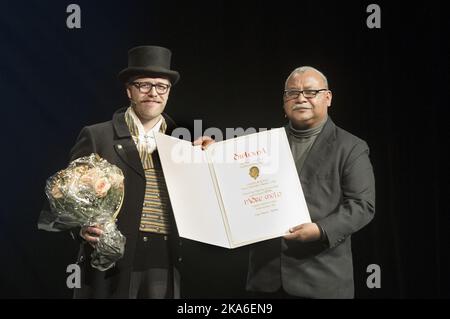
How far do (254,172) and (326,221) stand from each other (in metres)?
0.44

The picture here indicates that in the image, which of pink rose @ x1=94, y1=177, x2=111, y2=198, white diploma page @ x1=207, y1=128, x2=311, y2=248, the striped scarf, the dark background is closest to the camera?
pink rose @ x1=94, y1=177, x2=111, y2=198

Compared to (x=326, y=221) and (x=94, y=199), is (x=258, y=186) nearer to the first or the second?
(x=326, y=221)

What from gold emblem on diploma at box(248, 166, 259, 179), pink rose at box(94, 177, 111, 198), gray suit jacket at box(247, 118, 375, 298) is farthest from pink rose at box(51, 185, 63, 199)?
gray suit jacket at box(247, 118, 375, 298)

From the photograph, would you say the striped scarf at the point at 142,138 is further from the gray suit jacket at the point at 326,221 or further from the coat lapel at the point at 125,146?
the gray suit jacket at the point at 326,221

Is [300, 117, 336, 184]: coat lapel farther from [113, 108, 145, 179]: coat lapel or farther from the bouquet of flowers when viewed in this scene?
the bouquet of flowers

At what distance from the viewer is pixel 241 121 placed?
355 cm

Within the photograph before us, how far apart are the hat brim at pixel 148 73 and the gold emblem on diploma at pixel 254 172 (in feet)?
2.21

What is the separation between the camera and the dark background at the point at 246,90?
3564mm

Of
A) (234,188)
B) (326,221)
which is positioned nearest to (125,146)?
(234,188)

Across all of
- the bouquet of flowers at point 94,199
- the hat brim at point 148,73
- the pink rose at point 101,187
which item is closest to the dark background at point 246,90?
the hat brim at point 148,73

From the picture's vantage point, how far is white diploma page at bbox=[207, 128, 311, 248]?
312 centimetres

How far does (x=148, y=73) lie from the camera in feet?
10.7
